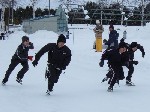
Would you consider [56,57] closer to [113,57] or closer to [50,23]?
[113,57]

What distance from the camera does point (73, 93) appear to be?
10633mm

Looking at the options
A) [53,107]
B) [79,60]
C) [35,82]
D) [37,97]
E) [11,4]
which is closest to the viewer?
[53,107]

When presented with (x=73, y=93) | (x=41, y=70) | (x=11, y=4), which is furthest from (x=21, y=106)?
(x=11, y=4)

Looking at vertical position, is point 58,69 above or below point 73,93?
above

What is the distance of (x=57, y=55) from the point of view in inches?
390

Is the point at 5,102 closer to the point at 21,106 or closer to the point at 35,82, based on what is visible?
the point at 21,106

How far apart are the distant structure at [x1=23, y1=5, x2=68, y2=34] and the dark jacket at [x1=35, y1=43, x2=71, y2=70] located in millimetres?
29818

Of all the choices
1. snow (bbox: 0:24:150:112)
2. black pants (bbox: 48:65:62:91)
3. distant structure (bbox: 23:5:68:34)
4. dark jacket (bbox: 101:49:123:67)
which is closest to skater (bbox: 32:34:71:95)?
black pants (bbox: 48:65:62:91)

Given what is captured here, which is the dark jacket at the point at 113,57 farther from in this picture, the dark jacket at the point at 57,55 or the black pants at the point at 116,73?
the dark jacket at the point at 57,55

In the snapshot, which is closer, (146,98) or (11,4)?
(146,98)

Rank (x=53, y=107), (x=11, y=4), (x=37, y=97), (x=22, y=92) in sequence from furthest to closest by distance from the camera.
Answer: (x=11, y=4) → (x=22, y=92) → (x=37, y=97) → (x=53, y=107)

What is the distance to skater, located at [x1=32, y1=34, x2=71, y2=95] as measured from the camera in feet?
32.1

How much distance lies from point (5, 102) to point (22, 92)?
1459 millimetres

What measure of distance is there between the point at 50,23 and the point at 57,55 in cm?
3457
